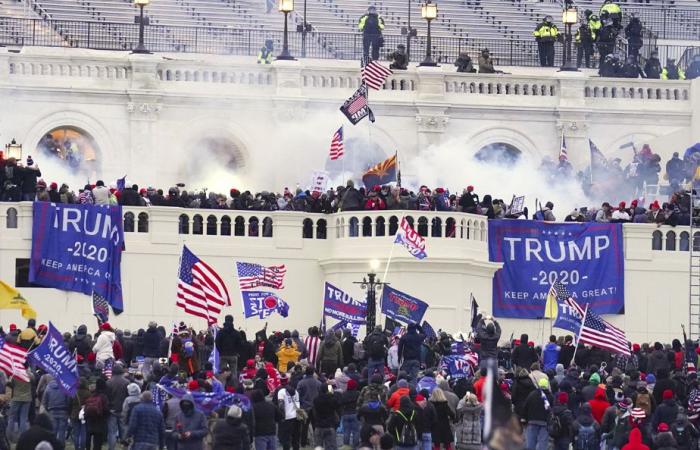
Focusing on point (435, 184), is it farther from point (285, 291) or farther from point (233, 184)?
point (285, 291)

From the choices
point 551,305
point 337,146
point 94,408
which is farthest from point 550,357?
point 337,146

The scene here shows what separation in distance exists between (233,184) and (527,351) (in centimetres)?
2085

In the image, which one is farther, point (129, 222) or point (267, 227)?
point (267, 227)

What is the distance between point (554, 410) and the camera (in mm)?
48531

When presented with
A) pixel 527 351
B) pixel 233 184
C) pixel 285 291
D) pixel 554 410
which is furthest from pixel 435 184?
pixel 554 410

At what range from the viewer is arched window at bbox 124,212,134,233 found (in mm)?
64500

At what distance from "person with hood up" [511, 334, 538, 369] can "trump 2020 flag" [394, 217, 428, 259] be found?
→ 8.52 m

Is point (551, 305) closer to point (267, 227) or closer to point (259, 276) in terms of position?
point (259, 276)

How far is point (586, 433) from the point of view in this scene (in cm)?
4844

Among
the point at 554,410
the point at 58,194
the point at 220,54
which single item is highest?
the point at 220,54

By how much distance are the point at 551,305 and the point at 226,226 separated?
26.3 ft

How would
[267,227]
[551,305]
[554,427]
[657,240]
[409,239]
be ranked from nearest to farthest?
[554,427], [551,305], [409,239], [267,227], [657,240]

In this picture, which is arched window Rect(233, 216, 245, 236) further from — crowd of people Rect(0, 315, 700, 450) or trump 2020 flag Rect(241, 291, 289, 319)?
crowd of people Rect(0, 315, 700, 450)

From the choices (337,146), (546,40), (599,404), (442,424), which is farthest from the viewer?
(546,40)
